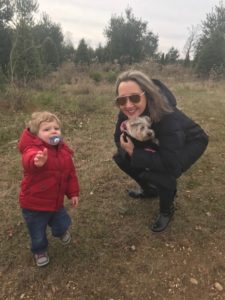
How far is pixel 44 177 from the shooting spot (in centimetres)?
208

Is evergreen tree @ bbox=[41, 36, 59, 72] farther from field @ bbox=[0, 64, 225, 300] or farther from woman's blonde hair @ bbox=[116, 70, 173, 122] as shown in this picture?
woman's blonde hair @ bbox=[116, 70, 173, 122]

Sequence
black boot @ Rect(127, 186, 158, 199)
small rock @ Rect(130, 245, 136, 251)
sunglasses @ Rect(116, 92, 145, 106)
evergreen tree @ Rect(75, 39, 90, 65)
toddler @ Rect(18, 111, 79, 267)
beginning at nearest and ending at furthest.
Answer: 1. toddler @ Rect(18, 111, 79, 267)
2. sunglasses @ Rect(116, 92, 145, 106)
3. small rock @ Rect(130, 245, 136, 251)
4. black boot @ Rect(127, 186, 158, 199)
5. evergreen tree @ Rect(75, 39, 90, 65)

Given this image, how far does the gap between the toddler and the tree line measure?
11114 millimetres

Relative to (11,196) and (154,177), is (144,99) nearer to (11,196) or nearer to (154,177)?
(154,177)

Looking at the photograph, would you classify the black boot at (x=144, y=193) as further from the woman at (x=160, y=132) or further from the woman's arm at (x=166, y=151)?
the woman's arm at (x=166, y=151)

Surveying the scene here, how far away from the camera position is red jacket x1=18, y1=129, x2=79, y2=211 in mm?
2028

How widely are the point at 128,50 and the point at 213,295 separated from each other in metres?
23.1

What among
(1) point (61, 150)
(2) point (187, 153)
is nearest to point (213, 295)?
(2) point (187, 153)

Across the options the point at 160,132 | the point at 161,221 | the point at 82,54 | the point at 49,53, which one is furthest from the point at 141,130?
the point at 82,54

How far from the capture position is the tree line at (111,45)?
47.4 feet

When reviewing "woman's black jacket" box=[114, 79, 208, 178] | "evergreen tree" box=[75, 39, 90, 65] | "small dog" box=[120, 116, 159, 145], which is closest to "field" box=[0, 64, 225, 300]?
"woman's black jacket" box=[114, 79, 208, 178]

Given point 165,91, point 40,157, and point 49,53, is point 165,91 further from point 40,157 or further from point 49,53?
point 49,53

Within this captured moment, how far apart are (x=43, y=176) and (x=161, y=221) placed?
4.07 feet

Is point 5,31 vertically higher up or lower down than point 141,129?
higher up
